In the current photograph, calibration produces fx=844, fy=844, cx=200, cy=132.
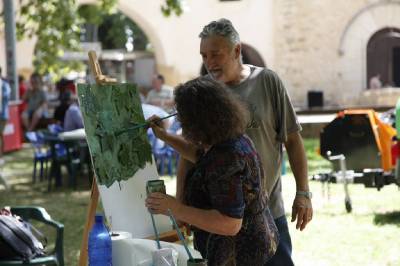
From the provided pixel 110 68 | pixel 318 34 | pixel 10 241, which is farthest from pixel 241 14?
pixel 10 241

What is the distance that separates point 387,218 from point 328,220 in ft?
1.78

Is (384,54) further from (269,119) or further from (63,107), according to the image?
(269,119)

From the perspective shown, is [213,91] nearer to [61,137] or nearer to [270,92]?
[270,92]

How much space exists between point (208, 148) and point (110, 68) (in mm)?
29788

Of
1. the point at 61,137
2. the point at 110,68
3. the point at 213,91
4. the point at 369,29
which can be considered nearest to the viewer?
Answer: the point at 213,91

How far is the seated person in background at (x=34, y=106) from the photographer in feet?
54.1

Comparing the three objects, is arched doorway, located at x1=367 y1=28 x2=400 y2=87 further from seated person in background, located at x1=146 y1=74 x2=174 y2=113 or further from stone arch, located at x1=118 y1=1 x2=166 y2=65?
seated person in background, located at x1=146 y1=74 x2=174 y2=113

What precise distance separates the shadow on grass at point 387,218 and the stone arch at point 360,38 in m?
17.8

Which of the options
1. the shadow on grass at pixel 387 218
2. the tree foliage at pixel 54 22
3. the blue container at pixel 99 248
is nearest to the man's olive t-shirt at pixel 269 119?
the blue container at pixel 99 248

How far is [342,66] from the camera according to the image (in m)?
26.2

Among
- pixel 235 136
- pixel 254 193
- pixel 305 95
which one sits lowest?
pixel 305 95

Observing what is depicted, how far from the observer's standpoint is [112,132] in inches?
142

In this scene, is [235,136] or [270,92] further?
[270,92]

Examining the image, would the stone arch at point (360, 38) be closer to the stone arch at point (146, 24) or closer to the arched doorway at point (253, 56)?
the arched doorway at point (253, 56)
